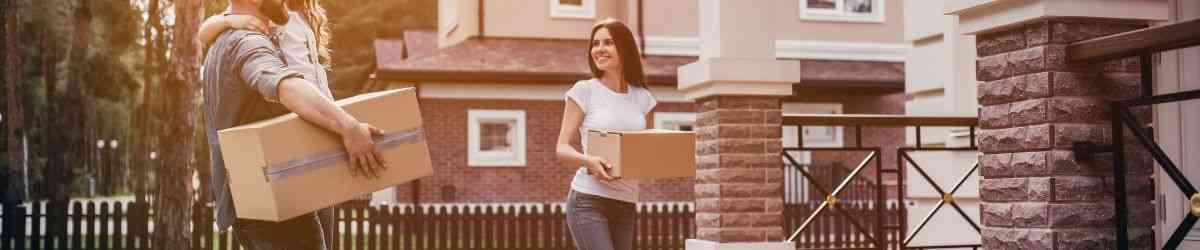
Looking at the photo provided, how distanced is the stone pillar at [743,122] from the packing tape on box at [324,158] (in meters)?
5.28

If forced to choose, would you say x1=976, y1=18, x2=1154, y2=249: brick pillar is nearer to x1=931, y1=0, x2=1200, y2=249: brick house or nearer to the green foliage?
x1=931, y1=0, x2=1200, y2=249: brick house

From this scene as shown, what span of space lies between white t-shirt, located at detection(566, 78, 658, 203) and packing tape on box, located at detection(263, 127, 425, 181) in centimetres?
154

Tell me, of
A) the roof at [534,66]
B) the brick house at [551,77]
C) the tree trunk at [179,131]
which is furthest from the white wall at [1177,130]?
the brick house at [551,77]

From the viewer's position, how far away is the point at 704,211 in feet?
31.1

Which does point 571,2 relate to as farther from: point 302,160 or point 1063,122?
point 302,160

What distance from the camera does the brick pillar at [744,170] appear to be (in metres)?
9.21

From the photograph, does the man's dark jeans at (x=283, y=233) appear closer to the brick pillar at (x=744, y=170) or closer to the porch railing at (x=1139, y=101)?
the porch railing at (x=1139, y=101)

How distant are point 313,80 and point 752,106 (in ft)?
18.4

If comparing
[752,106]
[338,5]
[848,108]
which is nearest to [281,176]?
[752,106]

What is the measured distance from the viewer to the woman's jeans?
541 cm

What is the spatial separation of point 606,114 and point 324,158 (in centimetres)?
197

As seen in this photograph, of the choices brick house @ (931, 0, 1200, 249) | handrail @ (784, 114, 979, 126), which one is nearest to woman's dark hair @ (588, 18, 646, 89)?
brick house @ (931, 0, 1200, 249)

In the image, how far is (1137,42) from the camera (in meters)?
4.34

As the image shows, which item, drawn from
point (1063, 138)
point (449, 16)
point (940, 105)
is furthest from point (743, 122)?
point (449, 16)
